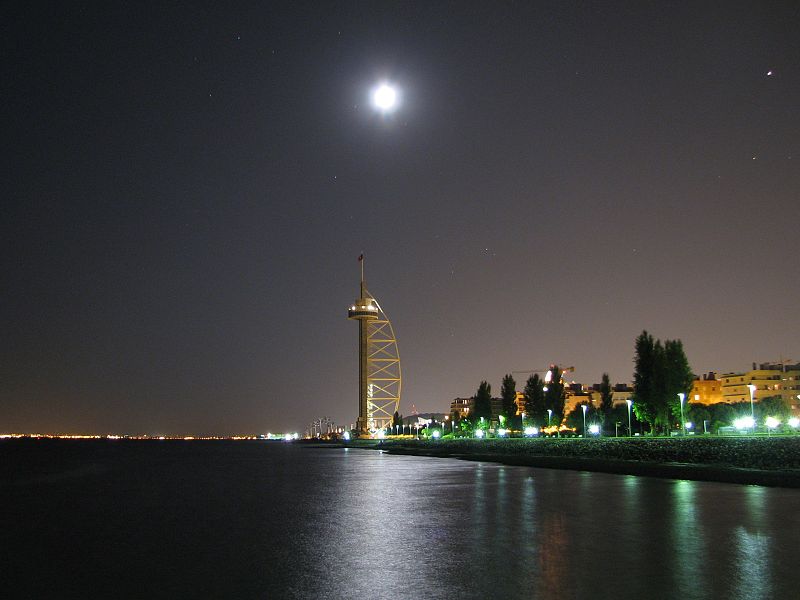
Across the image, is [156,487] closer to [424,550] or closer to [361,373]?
[424,550]

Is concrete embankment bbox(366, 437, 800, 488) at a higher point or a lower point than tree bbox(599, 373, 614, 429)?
lower

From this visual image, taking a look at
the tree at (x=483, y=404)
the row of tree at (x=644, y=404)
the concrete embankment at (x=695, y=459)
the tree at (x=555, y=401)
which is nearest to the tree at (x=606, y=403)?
the row of tree at (x=644, y=404)

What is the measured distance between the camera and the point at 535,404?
113562 millimetres

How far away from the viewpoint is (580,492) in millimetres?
30750

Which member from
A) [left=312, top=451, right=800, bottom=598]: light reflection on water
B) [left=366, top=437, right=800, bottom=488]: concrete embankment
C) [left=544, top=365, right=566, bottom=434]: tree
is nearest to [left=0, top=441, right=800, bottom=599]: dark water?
[left=312, top=451, right=800, bottom=598]: light reflection on water

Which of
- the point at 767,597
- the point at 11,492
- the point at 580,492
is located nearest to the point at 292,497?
the point at 580,492

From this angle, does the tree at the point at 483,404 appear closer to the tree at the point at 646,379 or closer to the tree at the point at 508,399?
the tree at the point at 508,399

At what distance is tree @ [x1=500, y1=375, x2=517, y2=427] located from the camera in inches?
5098

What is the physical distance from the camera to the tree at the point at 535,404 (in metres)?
113

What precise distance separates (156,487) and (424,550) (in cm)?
3189

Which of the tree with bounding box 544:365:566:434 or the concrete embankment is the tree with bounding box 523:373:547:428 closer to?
the tree with bounding box 544:365:566:434

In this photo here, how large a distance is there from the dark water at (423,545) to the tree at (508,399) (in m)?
97.4

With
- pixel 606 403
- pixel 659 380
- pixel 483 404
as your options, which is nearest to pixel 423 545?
pixel 659 380

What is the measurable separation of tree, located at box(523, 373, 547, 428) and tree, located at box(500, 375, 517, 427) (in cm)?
1401
